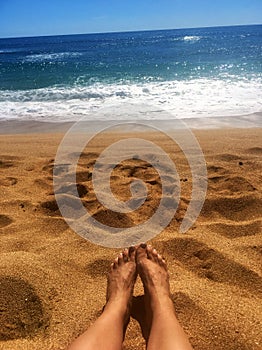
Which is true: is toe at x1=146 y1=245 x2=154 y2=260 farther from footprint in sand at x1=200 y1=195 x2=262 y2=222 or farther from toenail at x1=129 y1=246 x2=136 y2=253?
footprint in sand at x1=200 y1=195 x2=262 y2=222

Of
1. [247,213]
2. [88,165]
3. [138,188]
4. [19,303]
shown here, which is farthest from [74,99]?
[19,303]

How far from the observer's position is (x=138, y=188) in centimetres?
310

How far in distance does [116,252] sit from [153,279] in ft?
1.26

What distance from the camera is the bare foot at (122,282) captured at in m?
1.83

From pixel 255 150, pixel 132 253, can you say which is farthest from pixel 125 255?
pixel 255 150

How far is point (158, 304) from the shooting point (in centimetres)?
181

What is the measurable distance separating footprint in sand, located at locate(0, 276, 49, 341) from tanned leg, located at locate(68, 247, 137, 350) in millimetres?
288

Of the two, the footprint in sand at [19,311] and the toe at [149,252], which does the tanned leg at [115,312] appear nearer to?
the toe at [149,252]

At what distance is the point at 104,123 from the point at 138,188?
3374 millimetres

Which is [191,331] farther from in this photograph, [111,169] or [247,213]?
[111,169]

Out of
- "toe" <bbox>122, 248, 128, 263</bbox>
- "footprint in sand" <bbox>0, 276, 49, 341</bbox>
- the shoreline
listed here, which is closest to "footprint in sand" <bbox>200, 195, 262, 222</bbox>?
"toe" <bbox>122, 248, 128, 263</bbox>

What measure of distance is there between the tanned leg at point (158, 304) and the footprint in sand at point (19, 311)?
0.55 meters

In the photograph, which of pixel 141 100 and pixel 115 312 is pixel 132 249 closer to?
pixel 115 312

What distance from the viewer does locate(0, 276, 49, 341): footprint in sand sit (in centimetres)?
167
